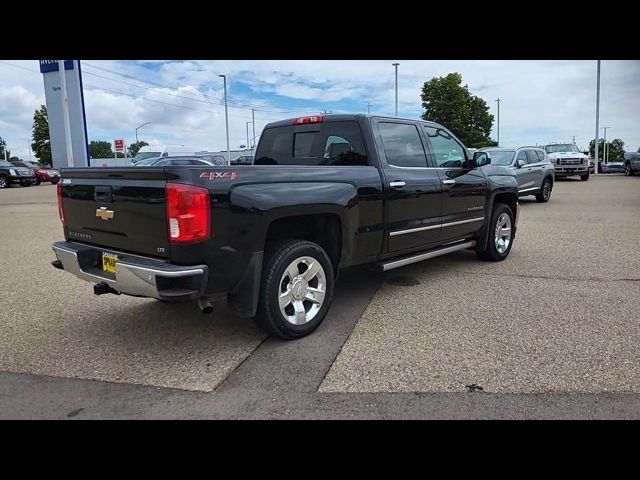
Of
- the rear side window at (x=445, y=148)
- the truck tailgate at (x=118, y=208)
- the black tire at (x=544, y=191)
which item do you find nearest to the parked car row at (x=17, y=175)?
the black tire at (x=544, y=191)

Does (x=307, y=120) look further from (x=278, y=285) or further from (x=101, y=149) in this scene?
(x=101, y=149)

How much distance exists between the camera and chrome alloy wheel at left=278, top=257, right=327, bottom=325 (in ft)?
13.2

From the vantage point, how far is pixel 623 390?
3.20 meters

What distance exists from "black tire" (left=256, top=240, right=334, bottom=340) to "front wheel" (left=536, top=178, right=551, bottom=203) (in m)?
13.1

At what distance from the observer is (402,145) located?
5363 mm

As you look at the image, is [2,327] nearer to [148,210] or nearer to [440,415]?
[148,210]

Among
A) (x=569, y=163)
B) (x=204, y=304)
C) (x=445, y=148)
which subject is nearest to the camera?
(x=204, y=304)

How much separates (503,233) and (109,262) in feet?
17.7

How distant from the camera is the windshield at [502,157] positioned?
1384 cm

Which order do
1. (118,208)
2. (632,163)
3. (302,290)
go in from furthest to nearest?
(632,163), (302,290), (118,208)

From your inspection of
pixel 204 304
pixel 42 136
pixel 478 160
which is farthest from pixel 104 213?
pixel 42 136

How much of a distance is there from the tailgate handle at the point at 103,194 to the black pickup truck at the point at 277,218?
15mm

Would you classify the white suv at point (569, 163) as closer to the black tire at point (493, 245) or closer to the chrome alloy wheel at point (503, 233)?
the chrome alloy wheel at point (503, 233)
